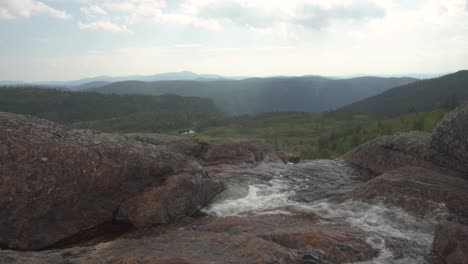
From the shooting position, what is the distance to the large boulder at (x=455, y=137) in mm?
18609

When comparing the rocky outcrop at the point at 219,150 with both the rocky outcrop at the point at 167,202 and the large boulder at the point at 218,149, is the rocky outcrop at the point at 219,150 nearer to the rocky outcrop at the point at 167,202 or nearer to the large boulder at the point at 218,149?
the large boulder at the point at 218,149

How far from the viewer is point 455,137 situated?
19.1 m

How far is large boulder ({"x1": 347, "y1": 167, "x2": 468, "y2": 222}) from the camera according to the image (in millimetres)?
15602

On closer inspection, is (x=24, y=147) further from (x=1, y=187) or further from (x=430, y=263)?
(x=430, y=263)

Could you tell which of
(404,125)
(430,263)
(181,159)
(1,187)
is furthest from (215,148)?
(404,125)

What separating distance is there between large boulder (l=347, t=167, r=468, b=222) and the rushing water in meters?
0.47

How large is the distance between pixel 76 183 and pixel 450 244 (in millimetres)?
14057

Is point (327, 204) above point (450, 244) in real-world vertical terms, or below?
below

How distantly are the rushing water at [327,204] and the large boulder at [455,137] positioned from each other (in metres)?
5.11

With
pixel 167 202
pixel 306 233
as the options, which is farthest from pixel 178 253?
pixel 167 202

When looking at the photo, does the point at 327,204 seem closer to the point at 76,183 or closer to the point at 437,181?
the point at 437,181

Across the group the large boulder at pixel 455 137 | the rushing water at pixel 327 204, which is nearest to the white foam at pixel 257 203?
the rushing water at pixel 327 204

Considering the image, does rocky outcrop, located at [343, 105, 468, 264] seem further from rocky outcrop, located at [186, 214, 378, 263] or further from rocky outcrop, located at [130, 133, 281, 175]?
rocky outcrop, located at [130, 133, 281, 175]

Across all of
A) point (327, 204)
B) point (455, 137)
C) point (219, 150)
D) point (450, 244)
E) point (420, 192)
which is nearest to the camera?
point (450, 244)
